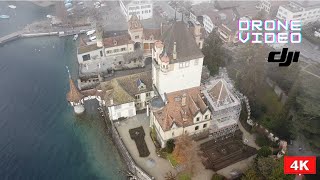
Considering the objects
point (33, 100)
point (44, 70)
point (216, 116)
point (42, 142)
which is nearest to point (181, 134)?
point (216, 116)

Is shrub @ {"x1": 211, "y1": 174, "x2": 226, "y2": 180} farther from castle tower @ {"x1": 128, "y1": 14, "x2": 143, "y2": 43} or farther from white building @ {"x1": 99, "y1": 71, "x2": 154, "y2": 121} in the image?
castle tower @ {"x1": 128, "y1": 14, "x2": 143, "y2": 43}

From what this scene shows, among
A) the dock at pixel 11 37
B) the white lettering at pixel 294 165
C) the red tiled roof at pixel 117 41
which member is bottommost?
the white lettering at pixel 294 165

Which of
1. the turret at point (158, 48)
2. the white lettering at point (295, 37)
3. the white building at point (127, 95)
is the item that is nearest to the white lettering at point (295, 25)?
the white lettering at point (295, 37)

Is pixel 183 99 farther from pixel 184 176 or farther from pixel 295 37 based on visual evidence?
pixel 295 37

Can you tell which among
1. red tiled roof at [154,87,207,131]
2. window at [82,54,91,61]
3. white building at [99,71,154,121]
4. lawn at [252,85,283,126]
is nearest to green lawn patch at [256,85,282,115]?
lawn at [252,85,283,126]

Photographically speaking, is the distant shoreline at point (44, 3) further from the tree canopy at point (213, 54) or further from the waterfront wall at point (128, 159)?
the waterfront wall at point (128, 159)

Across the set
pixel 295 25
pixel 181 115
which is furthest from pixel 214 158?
pixel 295 25
